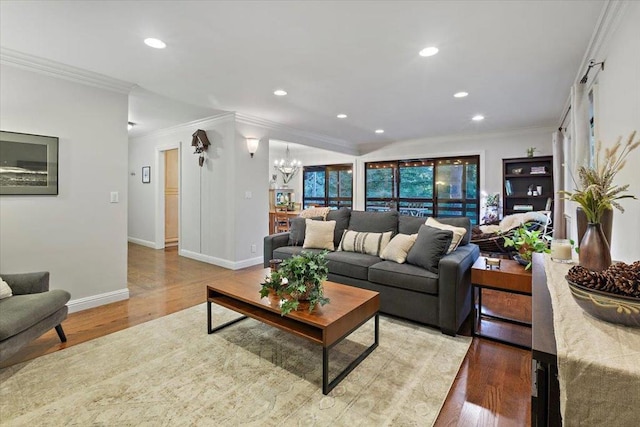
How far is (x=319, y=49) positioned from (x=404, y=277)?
2.09m

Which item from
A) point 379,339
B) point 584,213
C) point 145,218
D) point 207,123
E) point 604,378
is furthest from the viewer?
point 145,218

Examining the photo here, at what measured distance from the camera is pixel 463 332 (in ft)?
8.65

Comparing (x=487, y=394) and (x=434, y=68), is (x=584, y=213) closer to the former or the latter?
(x=487, y=394)

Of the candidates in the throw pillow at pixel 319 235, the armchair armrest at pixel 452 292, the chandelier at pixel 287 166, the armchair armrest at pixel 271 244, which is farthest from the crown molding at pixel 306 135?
the armchair armrest at pixel 452 292

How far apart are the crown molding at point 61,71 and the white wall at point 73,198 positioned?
0.16 feet

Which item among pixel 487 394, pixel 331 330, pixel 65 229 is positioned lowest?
pixel 487 394

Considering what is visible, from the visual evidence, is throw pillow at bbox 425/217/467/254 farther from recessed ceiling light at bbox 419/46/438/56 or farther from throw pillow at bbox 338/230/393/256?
recessed ceiling light at bbox 419/46/438/56

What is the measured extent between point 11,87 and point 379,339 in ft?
12.5

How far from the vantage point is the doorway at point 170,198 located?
259 inches

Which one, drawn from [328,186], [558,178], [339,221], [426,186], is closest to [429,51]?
[339,221]

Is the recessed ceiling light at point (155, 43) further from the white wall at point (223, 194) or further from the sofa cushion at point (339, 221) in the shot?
the sofa cushion at point (339, 221)

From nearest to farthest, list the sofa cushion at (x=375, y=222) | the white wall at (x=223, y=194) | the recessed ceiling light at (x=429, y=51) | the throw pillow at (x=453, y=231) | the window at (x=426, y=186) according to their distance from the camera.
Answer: the recessed ceiling light at (x=429, y=51) < the throw pillow at (x=453, y=231) < the sofa cushion at (x=375, y=222) < the white wall at (x=223, y=194) < the window at (x=426, y=186)

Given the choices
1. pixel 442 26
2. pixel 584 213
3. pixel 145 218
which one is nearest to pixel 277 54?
pixel 442 26

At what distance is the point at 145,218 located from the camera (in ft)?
21.5
